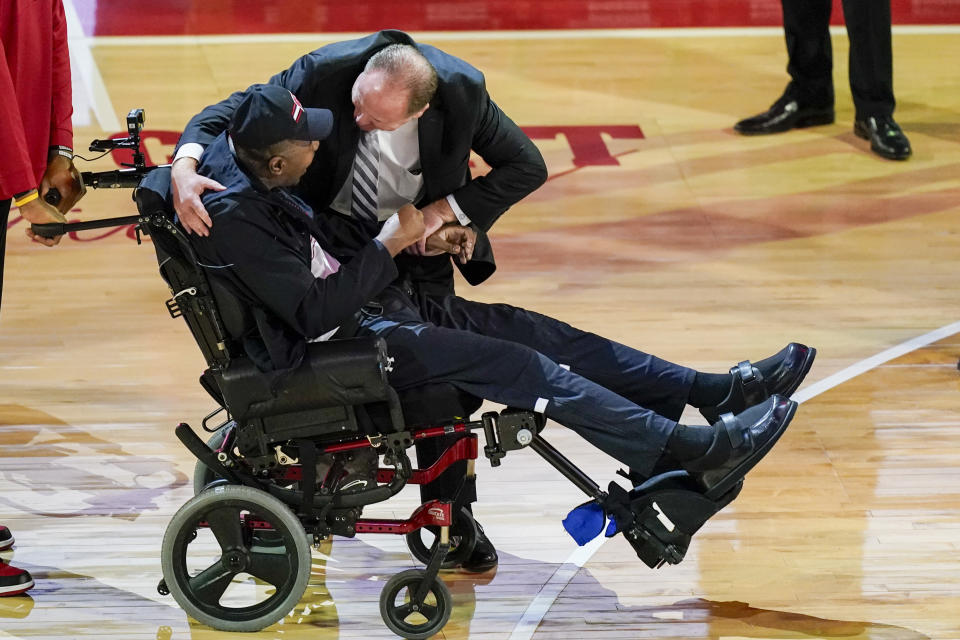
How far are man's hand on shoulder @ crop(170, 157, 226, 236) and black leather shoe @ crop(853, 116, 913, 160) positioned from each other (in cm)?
422

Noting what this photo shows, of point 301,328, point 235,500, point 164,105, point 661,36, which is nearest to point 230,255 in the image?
point 301,328

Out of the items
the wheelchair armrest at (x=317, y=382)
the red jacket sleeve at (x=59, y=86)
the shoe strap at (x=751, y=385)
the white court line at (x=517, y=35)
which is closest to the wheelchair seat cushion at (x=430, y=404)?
the wheelchair armrest at (x=317, y=382)

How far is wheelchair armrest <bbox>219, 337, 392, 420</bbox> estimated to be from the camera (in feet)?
10.1

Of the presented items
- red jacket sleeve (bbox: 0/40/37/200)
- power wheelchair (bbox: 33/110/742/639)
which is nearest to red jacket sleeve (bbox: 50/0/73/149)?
red jacket sleeve (bbox: 0/40/37/200)

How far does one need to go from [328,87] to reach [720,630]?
5.46 feet

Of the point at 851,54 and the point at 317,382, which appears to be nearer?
the point at 317,382

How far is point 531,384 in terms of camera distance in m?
3.20

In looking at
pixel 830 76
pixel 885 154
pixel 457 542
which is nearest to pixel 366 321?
pixel 457 542

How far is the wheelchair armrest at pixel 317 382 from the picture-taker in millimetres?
3090

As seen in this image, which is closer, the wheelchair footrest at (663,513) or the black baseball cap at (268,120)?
the black baseball cap at (268,120)

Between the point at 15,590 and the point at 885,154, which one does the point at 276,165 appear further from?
the point at 885,154

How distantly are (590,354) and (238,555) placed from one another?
102cm

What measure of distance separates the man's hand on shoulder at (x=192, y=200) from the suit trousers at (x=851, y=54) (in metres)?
4.26

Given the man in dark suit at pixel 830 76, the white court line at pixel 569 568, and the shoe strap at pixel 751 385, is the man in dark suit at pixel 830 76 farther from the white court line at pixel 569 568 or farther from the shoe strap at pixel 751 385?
the shoe strap at pixel 751 385
